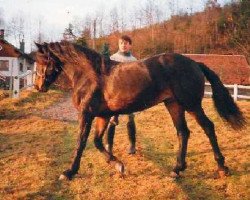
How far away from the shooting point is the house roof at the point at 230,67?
3375 cm

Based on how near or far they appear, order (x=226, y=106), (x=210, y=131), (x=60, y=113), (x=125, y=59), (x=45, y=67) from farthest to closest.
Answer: (x=60, y=113), (x=125, y=59), (x=226, y=106), (x=45, y=67), (x=210, y=131)

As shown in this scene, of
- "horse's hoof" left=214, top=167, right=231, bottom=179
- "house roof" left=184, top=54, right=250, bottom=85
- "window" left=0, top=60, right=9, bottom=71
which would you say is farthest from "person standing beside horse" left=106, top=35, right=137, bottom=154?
"window" left=0, top=60, right=9, bottom=71

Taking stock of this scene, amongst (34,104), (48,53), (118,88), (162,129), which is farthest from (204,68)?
(34,104)

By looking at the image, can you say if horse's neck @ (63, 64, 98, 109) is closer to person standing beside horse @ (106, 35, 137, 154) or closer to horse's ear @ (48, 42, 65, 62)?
horse's ear @ (48, 42, 65, 62)

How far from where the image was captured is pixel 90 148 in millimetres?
6914

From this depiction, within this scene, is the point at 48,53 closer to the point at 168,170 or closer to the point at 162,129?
the point at 168,170

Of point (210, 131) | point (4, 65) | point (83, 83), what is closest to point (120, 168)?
point (83, 83)

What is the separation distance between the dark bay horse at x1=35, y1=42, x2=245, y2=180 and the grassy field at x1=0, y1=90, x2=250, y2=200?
276 millimetres

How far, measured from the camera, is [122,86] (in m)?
4.99

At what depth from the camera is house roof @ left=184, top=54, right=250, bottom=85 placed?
33750 millimetres

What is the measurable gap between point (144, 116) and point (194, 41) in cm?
4540

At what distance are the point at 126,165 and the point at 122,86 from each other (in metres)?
1.48

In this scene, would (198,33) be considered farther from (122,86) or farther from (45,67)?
(122,86)

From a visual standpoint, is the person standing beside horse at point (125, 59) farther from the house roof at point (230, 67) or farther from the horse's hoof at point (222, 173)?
the house roof at point (230, 67)
